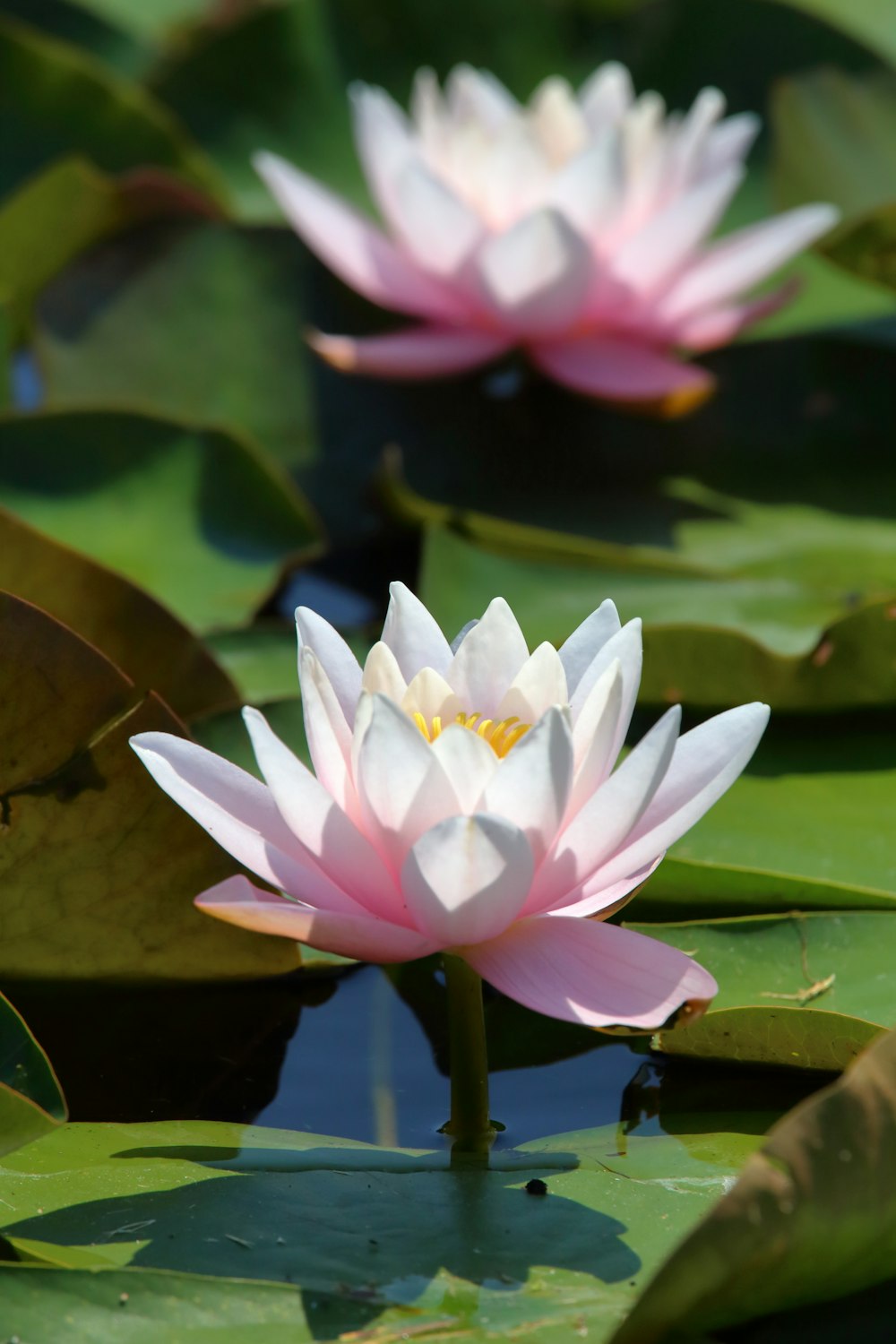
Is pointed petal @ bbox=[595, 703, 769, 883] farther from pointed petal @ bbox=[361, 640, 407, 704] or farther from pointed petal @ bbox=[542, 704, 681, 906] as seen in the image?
pointed petal @ bbox=[361, 640, 407, 704]

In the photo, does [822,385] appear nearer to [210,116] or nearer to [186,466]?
[186,466]

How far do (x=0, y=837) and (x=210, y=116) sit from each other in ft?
5.61

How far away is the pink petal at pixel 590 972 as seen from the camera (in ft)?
2.64

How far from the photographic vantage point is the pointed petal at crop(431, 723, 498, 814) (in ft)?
2.52

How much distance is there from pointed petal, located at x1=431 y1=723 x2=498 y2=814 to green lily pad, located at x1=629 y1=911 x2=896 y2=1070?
24cm

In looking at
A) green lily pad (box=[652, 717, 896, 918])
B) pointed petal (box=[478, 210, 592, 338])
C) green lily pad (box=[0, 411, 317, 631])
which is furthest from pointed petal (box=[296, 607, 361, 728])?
pointed petal (box=[478, 210, 592, 338])

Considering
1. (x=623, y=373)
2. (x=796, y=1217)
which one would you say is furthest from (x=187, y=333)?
(x=796, y=1217)

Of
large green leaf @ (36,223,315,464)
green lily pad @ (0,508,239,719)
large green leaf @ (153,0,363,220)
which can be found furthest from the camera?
large green leaf @ (153,0,363,220)

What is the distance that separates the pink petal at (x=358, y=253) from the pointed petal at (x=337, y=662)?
3.23 ft

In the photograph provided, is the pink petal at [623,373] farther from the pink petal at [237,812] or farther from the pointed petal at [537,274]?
the pink petal at [237,812]

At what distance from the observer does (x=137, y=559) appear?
1.63 metres

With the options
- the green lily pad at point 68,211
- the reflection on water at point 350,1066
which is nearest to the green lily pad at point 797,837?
the reflection on water at point 350,1066

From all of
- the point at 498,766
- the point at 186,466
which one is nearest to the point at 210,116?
the point at 186,466

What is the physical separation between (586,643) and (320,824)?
0.24 meters
